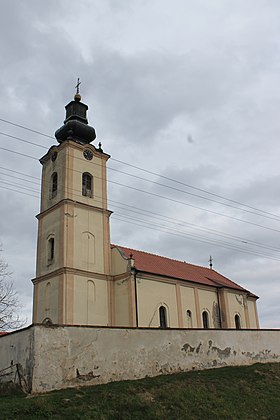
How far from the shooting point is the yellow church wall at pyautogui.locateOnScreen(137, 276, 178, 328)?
1111 inches

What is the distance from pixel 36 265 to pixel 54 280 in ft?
9.97

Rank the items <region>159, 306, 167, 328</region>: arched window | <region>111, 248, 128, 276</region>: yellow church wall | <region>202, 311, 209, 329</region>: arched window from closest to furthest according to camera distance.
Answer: <region>111, 248, 128, 276</region>: yellow church wall < <region>159, 306, 167, 328</region>: arched window < <region>202, 311, 209, 329</region>: arched window

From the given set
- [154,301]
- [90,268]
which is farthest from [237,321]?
[90,268]

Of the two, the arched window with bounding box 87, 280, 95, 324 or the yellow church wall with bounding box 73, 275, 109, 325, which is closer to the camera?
the yellow church wall with bounding box 73, 275, 109, 325

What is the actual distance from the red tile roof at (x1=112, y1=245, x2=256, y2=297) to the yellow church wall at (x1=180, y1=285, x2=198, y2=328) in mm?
789

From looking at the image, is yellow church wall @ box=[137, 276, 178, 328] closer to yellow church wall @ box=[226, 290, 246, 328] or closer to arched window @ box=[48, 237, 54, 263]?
arched window @ box=[48, 237, 54, 263]

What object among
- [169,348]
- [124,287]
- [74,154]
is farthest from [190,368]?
[74,154]

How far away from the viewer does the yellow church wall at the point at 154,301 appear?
28.2 m

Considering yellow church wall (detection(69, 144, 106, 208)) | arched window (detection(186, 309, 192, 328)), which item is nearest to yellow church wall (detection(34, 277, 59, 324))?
yellow church wall (detection(69, 144, 106, 208))

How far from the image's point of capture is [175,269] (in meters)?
33.9

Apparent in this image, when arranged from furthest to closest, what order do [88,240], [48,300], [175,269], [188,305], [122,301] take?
[175,269], [188,305], [88,240], [122,301], [48,300]

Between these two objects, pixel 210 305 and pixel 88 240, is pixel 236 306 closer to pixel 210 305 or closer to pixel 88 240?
pixel 210 305

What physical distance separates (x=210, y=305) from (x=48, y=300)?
12.8 metres

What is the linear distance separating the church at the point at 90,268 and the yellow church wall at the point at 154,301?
Answer: 6cm
